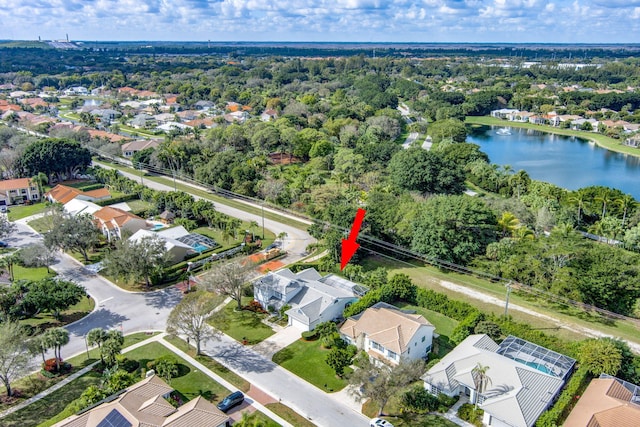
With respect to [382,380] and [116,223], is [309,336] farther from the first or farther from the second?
[116,223]

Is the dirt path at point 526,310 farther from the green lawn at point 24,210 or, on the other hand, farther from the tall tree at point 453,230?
the green lawn at point 24,210

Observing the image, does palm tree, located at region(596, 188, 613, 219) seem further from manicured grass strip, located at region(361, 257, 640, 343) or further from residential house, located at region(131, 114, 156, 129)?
residential house, located at region(131, 114, 156, 129)

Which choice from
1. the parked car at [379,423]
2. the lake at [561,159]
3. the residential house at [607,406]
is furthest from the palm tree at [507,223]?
the lake at [561,159]

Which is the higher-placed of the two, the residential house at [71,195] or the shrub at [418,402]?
the residential house at [71,195]

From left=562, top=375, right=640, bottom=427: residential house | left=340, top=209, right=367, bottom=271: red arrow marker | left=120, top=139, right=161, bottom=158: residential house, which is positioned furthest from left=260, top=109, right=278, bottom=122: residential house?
left=562, top=375, right=640, bottom=427: residential house

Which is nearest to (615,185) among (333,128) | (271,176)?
(333,128)

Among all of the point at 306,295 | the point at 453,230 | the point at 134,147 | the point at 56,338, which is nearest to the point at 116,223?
the point at 56,338
